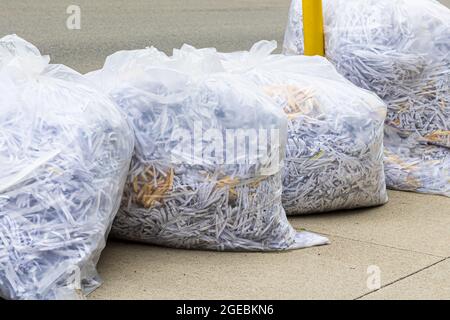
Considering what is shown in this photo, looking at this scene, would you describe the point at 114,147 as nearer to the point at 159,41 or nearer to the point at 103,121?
the point at 103,121

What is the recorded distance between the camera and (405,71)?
4.86m

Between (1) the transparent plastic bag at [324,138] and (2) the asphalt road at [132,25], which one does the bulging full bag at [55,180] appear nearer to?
(1) the transparent plastic bag at [324,138]

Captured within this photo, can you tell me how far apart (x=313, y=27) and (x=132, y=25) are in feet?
19.3

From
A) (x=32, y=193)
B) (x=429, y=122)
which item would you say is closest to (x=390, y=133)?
(x=429, y=122)

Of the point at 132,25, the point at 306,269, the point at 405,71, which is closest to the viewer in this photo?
the point at 306,269

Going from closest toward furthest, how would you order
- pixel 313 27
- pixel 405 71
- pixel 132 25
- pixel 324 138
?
1. pixel 324 138
2. pixel 405 71
3. pixel 313 27
4. pixel 132 25

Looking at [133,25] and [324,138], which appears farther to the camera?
[133,25]

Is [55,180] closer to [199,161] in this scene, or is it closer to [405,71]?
[199,161]

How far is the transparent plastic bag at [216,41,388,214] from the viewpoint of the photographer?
4.38 m

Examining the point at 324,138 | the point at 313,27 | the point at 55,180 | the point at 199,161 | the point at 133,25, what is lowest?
the point at 133,25

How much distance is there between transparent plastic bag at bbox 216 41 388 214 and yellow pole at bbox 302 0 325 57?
492 millimetres

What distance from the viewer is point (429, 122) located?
16.3 feet

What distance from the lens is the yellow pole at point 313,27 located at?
4.93 metres

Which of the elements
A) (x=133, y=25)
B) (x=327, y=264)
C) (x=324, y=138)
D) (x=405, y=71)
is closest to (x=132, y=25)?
(x=133, y=25)
